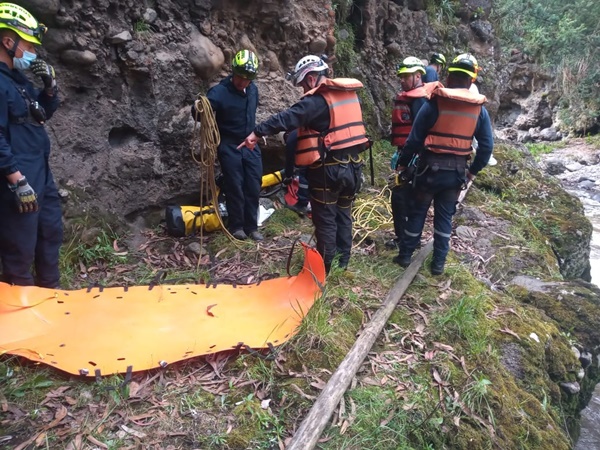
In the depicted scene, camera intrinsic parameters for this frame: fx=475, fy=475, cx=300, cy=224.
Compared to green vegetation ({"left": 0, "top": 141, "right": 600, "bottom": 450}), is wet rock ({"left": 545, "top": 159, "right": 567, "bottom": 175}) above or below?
below

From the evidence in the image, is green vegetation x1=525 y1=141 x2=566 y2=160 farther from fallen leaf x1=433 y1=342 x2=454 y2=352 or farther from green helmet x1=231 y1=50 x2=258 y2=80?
fallen leaf x1=433 y1=342 x2=454 y2=352

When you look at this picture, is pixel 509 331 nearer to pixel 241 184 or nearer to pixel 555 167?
pixel 241 184

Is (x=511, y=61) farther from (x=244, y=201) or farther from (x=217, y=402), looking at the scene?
(x=217, y=402)

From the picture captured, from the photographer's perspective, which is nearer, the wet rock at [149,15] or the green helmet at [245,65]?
the green helmet at [245,65]

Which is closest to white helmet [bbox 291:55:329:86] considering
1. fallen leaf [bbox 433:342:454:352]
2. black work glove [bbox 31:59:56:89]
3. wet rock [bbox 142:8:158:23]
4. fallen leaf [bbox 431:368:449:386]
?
black work glove [bbox 31:59:56:89]

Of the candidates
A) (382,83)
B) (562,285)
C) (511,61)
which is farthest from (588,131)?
(562,285)

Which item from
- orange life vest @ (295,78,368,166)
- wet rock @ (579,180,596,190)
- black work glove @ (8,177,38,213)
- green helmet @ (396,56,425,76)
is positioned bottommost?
wet rock @ (579,180,596,190)

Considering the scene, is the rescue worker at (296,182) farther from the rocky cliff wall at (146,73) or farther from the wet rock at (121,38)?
the wet rock at (121,38)

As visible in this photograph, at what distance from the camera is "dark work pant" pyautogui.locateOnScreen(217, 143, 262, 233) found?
496 cm

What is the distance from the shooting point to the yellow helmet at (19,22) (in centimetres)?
302

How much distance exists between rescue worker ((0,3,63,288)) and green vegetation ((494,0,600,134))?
2132 cm

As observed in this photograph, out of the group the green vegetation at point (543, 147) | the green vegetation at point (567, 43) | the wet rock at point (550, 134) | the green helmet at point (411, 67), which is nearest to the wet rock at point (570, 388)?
the green helmet at point (411, 67)

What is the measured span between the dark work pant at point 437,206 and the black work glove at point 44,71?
3.07m

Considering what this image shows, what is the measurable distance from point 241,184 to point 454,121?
223 centimetres
